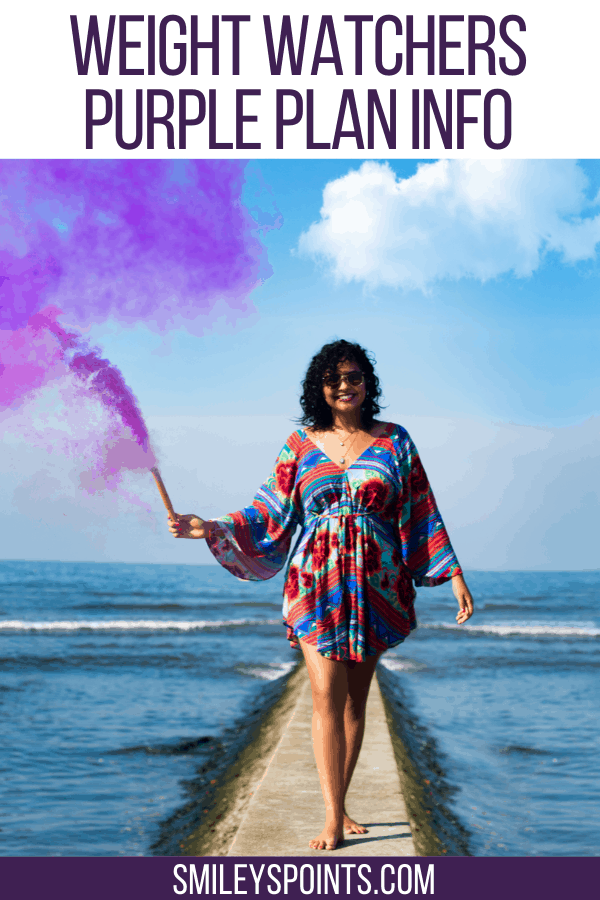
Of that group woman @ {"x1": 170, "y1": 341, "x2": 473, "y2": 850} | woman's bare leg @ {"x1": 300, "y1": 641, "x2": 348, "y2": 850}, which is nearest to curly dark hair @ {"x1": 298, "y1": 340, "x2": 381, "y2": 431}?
woman @ {"x1": 170, "y1": 341, "x2": 473, "y2": 850}

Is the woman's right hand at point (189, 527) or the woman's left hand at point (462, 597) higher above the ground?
the woman's right hand at point (189, 527)

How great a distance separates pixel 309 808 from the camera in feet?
12.1

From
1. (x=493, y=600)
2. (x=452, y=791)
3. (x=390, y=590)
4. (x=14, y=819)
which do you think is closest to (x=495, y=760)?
(x=452, y=791)

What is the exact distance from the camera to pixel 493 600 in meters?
30.0

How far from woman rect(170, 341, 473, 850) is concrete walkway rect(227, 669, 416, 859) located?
0.36 feet

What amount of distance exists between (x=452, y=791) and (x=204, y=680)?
5.49 meters

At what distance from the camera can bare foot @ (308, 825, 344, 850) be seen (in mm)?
3168

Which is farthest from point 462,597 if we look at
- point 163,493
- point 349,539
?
point 163,493

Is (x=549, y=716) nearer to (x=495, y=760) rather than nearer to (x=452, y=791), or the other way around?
(x=495, y=760)

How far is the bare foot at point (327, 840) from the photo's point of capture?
3168mm

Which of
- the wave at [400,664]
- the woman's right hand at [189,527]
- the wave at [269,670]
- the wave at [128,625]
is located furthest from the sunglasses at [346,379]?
the wave at [128,625]

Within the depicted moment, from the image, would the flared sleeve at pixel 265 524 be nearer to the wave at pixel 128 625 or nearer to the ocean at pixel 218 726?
the ocean at pixel 218 726
